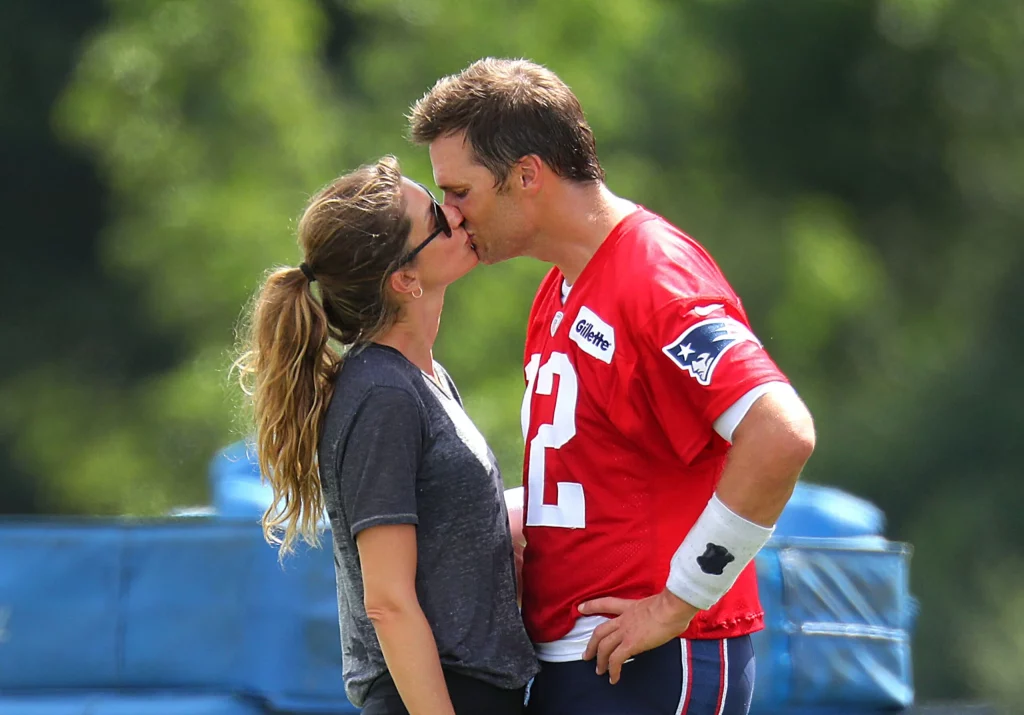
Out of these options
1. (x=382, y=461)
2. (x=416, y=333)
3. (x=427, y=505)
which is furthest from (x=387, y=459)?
(x=416, y=333)

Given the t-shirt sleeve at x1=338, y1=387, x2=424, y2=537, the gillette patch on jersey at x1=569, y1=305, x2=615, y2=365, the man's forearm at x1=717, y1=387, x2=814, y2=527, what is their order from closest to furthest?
the man's forearm at x1=717, y1=387, x2=814, y2=527, the t-shirt sleeve at x1=338, y1=387, x2=424, y2=537, the gillette patch on jersey at x1=569, y1=305, x2=615, y2=365

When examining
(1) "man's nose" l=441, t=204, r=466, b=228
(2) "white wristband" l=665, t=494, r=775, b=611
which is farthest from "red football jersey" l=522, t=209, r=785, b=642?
(1) "man's nose" l=441, t=204, r=466, b=228

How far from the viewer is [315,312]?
206 centimetres

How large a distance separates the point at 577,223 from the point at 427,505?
56 cm

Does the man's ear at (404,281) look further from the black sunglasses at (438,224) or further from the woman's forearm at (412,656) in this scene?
the woman's forearm at (412,656)

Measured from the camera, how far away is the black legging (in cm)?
201

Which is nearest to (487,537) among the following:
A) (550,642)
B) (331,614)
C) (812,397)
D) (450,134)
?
(550,642)

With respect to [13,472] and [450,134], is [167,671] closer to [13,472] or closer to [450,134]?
[450,134]

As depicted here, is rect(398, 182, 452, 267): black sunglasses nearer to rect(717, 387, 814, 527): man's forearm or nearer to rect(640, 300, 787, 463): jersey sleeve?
rect(640, 300, 787, 463): jersey sleeve

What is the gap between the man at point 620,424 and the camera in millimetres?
1877

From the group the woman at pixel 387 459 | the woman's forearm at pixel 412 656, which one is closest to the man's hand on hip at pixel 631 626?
the woman at pixel 387 459

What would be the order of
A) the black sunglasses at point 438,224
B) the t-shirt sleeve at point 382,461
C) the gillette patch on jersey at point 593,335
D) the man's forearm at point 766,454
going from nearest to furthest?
the man's forearm at point 766,454 < the t-shirt sleeve at point 382,461 < the gillette patch on jersey at point 593,335 < the black sunglasses at point 438,224

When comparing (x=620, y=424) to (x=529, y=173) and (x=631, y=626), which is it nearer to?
(x=631, y=626)

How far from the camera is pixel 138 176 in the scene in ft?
23.6
